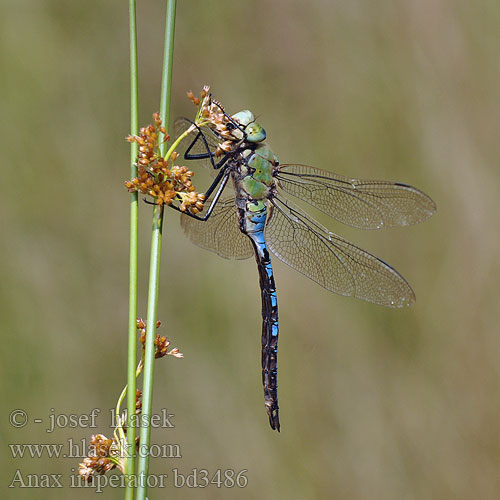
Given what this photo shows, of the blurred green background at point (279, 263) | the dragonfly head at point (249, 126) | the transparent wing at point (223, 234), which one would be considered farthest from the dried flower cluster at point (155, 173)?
the blurred green background at point (279, 263)

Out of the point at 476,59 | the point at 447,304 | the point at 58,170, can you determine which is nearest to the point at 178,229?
the point at 58,170

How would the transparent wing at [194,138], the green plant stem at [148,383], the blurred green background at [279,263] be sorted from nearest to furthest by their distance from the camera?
the green plant stem at [148,383]
the transparent wing at [194,138]
the blurred green background at [279,263]

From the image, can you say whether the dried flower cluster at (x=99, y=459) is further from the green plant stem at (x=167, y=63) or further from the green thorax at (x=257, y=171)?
the green thorax at (x=257, y=171)

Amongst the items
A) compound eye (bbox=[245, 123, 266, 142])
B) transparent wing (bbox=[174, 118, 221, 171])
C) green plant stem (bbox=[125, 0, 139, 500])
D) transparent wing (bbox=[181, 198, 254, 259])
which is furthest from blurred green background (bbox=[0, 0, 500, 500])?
green plant stem (bbox=[125, 0, 139, 500])

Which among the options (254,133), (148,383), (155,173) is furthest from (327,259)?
(148,383)

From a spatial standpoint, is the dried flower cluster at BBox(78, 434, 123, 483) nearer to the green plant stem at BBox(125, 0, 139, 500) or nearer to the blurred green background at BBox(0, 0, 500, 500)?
the green plant stem at BBox(125, 0, 139, 500)

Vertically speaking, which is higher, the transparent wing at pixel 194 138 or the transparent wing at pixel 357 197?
the transparent wing at pixel 194 138

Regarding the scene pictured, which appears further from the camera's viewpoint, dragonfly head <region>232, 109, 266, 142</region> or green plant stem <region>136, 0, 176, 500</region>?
dragonfly head <region>232, 109, 266, 142</region>

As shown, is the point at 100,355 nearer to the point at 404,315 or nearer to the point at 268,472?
the point at 268,472
